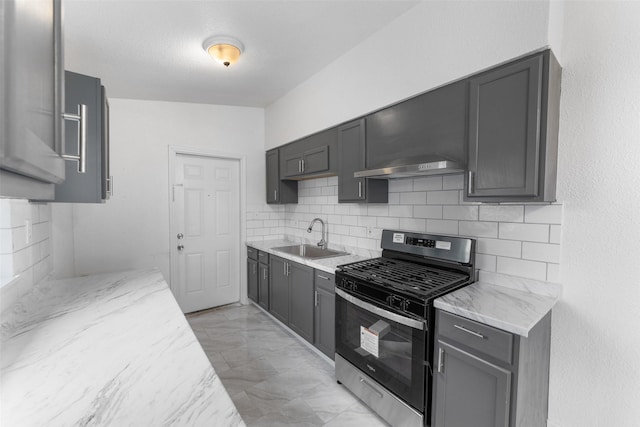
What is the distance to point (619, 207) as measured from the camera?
1.44 m

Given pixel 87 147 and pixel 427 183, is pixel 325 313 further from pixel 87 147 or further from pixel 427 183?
pixel 87 147

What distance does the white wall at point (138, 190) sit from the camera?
3152mm

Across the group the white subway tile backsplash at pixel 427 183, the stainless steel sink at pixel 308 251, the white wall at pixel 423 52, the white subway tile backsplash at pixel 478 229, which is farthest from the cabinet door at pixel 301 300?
the white wall at pixel 423 52

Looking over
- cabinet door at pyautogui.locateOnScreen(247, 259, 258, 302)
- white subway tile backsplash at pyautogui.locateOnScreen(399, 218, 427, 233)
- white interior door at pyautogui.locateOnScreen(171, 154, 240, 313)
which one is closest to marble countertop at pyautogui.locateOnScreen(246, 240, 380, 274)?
cabinet door at pyautogui.locateOnScreen(247, 259, 258, 302)

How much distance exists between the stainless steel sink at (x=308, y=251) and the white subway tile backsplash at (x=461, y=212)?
47.4 inches

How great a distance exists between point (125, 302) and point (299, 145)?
2.31m

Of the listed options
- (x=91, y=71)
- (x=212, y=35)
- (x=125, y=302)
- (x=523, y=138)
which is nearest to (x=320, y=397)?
(x=125, y=302)

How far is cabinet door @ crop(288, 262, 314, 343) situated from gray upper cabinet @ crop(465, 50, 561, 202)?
1.63 meters

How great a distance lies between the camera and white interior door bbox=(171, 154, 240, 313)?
11.9 ft

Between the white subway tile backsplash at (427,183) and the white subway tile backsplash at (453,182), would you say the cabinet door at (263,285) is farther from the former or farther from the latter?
the white subway tile backsplash at (453,182)

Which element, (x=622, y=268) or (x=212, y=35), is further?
(x=212, y=35)

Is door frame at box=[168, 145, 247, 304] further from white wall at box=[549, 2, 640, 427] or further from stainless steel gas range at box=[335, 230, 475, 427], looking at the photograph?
white wall at box=[549, 2, 640, 427]

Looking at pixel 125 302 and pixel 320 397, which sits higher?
pixel 125 302

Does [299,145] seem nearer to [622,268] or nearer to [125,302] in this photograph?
[125,302]
